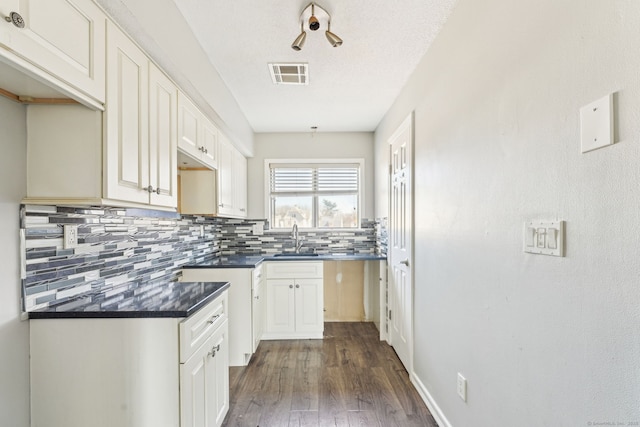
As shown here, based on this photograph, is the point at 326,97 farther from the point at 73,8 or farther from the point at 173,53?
the point at 73,8

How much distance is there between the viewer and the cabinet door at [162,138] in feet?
5.10

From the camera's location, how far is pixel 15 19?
32.9 inches

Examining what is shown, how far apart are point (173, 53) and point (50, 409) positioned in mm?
1728

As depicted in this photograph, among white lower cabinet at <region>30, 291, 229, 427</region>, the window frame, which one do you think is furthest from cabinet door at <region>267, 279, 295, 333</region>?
white lower cabinet at <region>30, 291, 229, 427</region>

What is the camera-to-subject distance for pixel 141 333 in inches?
52.0

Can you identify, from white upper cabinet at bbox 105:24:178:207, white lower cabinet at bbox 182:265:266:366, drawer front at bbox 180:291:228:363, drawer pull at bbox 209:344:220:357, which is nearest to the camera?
white upper cabinet at bbox 105:24:178:207

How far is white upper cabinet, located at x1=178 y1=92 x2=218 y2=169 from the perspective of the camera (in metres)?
1.93

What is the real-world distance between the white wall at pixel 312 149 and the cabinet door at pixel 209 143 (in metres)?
1.41

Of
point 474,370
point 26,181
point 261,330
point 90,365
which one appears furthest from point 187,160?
point 474,370

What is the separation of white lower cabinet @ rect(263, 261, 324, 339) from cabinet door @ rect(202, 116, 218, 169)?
1.29 meters

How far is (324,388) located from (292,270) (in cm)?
124

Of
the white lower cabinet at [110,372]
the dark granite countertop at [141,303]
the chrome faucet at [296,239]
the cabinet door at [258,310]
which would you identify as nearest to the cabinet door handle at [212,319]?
the dark granite countertop at [141,303]

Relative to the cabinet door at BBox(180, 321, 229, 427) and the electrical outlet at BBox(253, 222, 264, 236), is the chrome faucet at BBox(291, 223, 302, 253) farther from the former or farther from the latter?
the cabinet door at BBox(180, 321, 229, 427)

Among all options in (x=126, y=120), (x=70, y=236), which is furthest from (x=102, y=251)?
(x=126, y=120)
